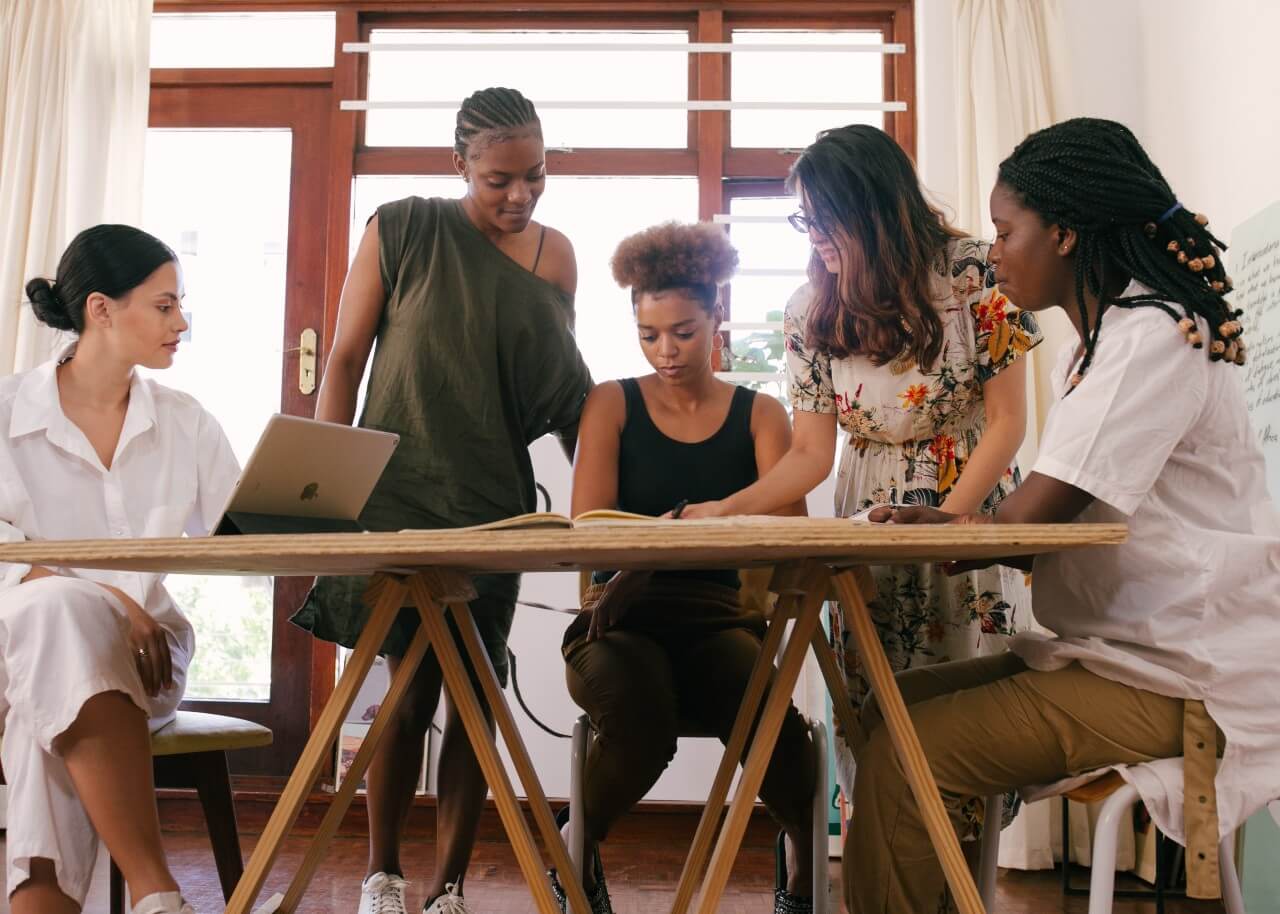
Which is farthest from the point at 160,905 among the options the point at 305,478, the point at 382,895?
the point at 305,478

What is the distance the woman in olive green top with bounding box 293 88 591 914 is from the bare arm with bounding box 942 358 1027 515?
0.71m

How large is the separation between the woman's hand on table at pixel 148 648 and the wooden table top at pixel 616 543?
0.65 meters

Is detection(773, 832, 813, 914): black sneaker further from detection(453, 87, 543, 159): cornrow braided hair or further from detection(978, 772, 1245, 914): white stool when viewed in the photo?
detection(453, 87, 543, 159): cornrow braided hair

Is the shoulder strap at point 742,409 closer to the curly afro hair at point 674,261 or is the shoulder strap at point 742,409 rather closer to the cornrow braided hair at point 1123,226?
the curly afro hair at point 674,261

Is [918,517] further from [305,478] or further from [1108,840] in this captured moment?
[305,478]

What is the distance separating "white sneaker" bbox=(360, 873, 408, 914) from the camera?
1.71m

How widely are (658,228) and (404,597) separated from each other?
965mm

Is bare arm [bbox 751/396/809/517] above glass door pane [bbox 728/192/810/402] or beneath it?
beneath

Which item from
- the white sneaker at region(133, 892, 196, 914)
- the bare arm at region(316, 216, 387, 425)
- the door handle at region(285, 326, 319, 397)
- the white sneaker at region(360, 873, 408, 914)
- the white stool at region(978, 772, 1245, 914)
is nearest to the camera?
the white stool at region(978, 772, 1245, 914)

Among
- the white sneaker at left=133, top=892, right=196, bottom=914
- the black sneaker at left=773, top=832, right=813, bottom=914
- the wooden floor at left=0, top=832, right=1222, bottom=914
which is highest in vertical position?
the white sneaker at left=133, top=892, right=196, bottom=914

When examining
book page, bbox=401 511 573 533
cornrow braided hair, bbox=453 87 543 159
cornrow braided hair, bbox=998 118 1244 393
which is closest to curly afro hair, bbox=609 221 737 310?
cornrow braided hair, bbox=453 87 543 159

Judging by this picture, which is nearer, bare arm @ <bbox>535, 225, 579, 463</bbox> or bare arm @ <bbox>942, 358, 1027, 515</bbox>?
bare arm @ <bbox>942, 358, 1027, 515</bbox>

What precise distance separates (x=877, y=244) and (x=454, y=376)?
71 centimetres

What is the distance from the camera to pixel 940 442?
177 centimetres
